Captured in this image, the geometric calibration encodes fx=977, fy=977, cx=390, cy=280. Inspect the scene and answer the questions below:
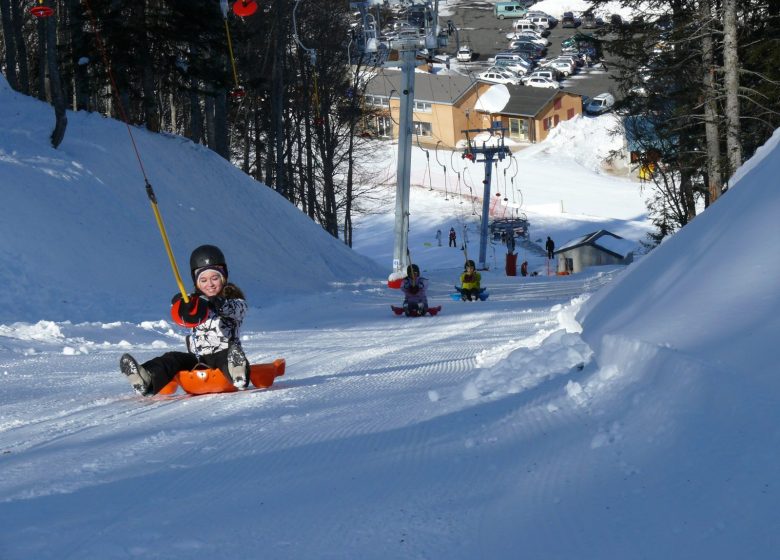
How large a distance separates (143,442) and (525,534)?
290 centimetres

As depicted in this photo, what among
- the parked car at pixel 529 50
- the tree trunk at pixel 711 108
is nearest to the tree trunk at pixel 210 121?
the tree trunk at pixel 711 108

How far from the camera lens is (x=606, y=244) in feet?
177

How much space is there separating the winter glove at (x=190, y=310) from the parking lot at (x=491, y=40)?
84593 mm

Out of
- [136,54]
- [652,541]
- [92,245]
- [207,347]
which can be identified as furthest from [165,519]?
[136,54]

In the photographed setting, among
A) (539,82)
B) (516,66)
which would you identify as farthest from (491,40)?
(539,82)

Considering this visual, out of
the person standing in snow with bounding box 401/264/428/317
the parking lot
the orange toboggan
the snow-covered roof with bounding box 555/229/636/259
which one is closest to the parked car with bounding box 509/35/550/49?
the parking lot

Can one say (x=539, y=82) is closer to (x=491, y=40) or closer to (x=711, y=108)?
(x=491, y=40)

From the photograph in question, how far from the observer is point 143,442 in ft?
19.1

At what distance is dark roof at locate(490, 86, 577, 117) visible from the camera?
86.7 metres

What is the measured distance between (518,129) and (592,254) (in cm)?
3864

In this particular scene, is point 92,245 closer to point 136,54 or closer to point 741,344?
point 136,54

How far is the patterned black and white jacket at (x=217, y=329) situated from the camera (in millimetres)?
8328

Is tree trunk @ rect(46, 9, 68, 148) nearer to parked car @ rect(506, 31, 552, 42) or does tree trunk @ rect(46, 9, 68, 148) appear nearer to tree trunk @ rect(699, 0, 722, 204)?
tree trunk @ rect(699, 0, 722, 204)

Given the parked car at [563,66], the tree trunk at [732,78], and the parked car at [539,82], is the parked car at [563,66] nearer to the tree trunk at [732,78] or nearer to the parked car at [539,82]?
the parked car at [539,82]
